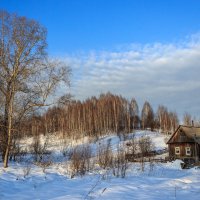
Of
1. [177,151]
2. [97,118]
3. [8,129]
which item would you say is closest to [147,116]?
[97,118]

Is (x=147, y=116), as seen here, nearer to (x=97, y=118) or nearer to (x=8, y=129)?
(x=97, y=118)

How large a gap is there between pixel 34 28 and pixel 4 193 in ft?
40.3

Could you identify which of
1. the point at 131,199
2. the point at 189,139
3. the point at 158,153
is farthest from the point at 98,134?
the point at 131,199

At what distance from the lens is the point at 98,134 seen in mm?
63375

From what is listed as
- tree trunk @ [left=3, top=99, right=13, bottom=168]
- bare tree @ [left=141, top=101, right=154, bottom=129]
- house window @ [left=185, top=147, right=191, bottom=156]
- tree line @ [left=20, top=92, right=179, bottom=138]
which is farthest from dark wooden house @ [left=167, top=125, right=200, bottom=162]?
bare tree @ [left=141, top=101, right=154, bottom=129]

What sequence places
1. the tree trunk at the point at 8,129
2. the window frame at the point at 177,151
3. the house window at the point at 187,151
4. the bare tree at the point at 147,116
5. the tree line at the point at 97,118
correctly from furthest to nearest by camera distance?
the bare tree at the point at 147,116
the tree line at the point at 97,118
the window frame at the point at 177,151
the house window at the point at 187,151
the tree trunk at the point at 8,129

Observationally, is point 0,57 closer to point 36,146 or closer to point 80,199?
point 36,146

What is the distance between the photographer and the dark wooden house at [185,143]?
129ft

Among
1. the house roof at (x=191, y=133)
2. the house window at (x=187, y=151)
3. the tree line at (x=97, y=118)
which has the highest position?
the tree line at (x=97, y=118)

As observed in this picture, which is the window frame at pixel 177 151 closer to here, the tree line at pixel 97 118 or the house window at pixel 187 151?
the house window at pixel 187 151

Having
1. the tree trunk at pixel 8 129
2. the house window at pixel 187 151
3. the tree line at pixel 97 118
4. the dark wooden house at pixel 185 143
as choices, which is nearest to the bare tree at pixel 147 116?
the tree line at pixel 97 118

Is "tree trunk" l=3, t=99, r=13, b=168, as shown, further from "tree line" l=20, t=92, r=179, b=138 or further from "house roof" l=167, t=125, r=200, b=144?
"tree line" l=20, t=92, r=179, b=138

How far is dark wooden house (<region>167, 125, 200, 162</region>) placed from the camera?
129 ft

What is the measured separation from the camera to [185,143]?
40062mm
